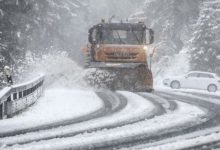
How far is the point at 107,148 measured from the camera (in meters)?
7.38

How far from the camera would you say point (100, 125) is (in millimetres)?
9797

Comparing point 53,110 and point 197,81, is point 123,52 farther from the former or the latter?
point 197,81

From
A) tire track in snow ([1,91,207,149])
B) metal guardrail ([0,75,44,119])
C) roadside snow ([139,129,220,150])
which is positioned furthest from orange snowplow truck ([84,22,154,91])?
roadside snow ([139,129,220,150])

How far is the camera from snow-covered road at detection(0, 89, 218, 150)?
25.7 feet

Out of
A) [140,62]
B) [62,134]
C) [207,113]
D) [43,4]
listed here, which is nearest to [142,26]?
[140,62]

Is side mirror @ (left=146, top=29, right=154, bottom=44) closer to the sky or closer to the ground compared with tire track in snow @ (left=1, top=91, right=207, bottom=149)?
closer to the sky

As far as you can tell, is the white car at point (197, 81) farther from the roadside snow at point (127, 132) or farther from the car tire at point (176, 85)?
the roadside snow at point (127, 132)

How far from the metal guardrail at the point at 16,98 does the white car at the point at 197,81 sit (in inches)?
594

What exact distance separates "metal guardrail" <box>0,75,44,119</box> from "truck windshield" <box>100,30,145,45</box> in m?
5.52

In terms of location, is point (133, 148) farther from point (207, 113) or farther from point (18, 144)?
point (207, 113)

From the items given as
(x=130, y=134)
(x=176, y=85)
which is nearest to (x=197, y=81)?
(x=176, y=85)

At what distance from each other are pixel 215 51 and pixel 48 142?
26.8m

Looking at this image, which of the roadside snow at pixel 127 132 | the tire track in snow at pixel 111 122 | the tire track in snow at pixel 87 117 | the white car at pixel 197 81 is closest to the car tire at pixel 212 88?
the white car at pixel 197 81

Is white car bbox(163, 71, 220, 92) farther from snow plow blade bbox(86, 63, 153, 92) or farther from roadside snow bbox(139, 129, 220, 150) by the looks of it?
roadside snow bbox(139, 129, 220, 150)
